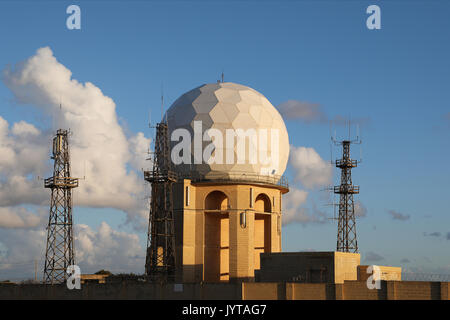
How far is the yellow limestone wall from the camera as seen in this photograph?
59719 millimetres

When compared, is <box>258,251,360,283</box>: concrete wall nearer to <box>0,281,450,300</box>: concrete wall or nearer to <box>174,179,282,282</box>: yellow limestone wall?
<box>0,281,450,300</box>: concrete wall

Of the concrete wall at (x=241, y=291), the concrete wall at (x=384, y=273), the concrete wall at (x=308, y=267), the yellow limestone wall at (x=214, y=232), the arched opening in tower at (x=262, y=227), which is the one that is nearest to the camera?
the concrete wall at (x=241, y=291)

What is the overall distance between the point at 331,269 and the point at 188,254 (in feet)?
44.2

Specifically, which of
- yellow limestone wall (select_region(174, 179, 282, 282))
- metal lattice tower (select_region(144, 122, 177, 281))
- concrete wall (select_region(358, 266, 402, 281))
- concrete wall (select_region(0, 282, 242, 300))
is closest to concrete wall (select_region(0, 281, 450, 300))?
concrete wall (select_region(0, 282, 242, 300))

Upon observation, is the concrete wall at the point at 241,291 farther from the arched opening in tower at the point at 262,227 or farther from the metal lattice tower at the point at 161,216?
the arched opening in tower at the point at 262,227

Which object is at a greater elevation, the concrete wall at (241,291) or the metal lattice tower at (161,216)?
the metal lattice tower at (161,216)

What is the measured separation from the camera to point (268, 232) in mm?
64500

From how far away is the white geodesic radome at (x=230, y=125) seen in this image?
61.7 meters

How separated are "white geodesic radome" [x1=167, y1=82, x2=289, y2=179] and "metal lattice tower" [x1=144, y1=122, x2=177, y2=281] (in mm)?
5075

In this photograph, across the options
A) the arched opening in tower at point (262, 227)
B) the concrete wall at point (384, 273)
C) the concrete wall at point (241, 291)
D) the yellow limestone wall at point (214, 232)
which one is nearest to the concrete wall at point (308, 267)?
the concrete wall at point (384, 273)

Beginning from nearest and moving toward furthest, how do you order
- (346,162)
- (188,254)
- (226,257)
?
(188,254) → (226,257) → (346,162)
